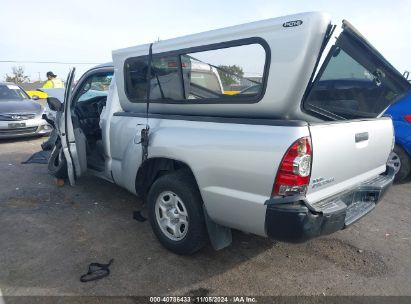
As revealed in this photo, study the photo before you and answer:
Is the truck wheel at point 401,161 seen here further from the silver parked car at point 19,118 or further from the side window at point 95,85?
the silver parked car at point 19,118

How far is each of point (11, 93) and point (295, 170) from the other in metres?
9.63

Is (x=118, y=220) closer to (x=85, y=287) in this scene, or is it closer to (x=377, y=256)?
(x=85, y=287)

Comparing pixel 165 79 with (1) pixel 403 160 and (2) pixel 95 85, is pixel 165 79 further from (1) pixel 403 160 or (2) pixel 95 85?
(1) pixel 403 160

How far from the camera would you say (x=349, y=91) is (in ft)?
9.78

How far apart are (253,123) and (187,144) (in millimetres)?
652

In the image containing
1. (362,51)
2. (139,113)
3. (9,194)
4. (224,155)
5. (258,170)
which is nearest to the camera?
(258,170)

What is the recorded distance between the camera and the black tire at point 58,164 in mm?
4698

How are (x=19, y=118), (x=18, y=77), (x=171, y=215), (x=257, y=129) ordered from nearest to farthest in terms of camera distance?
(x=257, y=129), (x=171, y=215), (x=19, y=118), (x=18, y=77)

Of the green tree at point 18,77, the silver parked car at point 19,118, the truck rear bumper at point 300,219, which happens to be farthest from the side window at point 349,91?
the green tree at point 18,77

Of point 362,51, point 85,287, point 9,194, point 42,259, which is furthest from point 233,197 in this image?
point 9,194

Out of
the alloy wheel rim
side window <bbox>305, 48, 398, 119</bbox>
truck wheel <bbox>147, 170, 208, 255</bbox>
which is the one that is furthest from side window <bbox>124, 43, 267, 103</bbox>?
the alloy wheel rim

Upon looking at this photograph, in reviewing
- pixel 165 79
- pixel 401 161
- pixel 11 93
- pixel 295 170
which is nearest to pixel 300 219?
pixel 295 170

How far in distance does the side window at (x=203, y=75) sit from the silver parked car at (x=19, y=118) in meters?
5.83

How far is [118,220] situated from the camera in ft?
13.1
